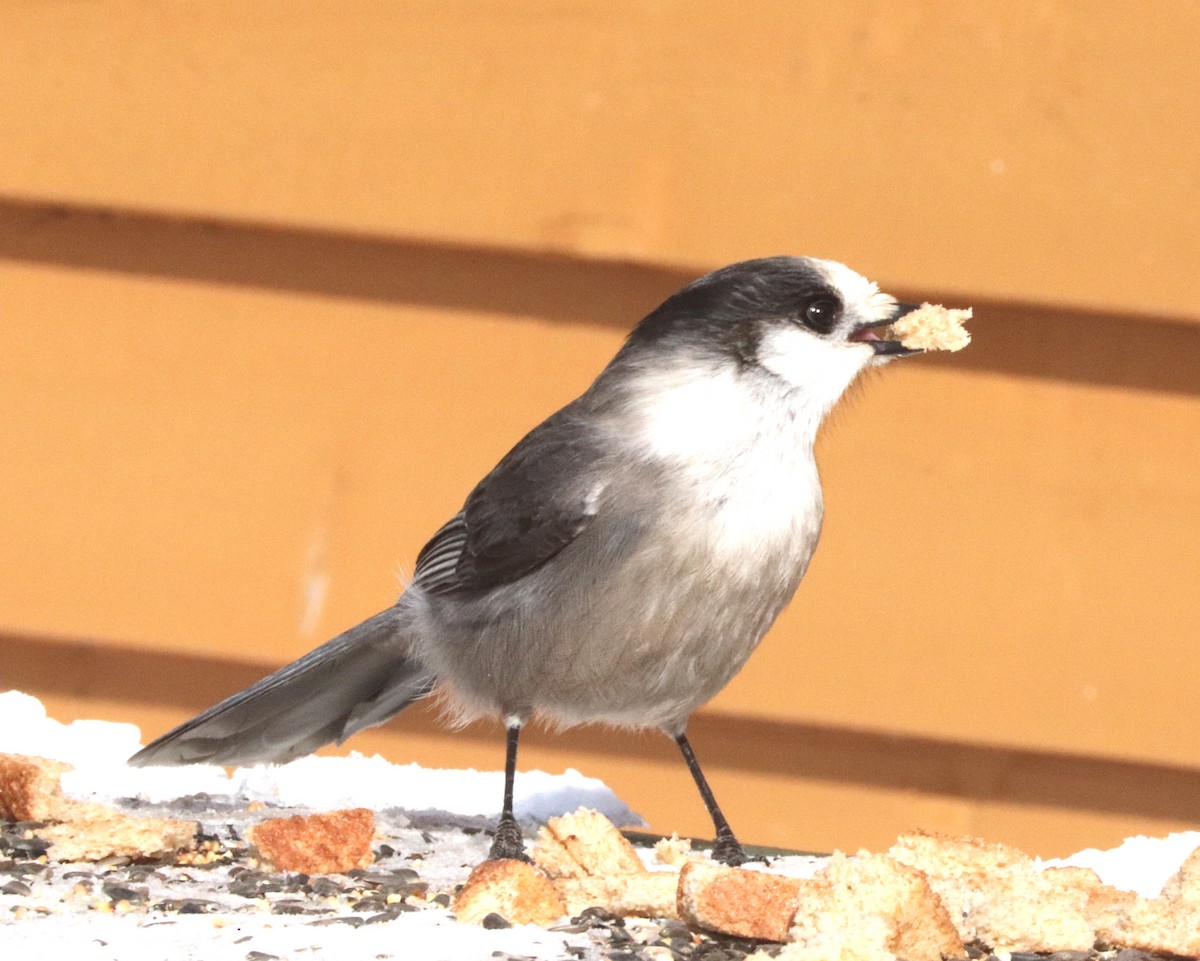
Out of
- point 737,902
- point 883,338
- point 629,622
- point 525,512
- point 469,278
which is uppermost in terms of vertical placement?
point 883,338

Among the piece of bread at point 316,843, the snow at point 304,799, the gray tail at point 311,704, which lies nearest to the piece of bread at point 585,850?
the snow at point 304,799

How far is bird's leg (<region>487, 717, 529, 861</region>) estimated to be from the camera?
279cm

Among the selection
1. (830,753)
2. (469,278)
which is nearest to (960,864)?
(830,753)

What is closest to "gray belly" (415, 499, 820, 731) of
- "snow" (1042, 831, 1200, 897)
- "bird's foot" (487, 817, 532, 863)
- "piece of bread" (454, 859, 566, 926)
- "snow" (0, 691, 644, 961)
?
"bird's foot" (487, 817, 532, 863)

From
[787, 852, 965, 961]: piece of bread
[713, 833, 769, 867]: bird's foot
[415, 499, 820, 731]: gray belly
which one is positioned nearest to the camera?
[787, 852, 965, 961]: piece of bread

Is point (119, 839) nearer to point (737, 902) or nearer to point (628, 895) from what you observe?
point (628, 895)

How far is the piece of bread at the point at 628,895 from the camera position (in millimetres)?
2373

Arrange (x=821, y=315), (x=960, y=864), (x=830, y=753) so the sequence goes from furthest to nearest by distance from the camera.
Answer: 1. (x=830, y=753)
2. (x=821, y=315)
3. (x=960, y=864)

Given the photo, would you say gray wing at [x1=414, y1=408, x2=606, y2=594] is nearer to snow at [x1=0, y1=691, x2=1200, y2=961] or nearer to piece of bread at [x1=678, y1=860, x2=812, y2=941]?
snow at [x1=0, y1=691, x2=1200, y2=961]

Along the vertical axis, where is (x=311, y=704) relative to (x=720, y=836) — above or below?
above

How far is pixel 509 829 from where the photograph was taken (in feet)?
9.30

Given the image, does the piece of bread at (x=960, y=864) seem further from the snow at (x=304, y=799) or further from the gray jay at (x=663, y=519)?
the snow at (x=304, y=799)

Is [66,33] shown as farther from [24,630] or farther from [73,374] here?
[24,630]

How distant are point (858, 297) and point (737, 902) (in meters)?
1.05
